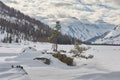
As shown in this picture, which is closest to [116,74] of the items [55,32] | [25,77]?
[25,77]

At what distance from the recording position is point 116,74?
20969 millimetres

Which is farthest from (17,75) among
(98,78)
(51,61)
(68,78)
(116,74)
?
(51,61)

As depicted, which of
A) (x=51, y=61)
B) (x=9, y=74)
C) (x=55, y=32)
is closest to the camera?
(x=9, y=74)

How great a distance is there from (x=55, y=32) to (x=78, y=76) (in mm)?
107811

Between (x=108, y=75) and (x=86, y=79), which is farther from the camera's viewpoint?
(x=108, y=75)

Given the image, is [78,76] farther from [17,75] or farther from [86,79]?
[17,75]

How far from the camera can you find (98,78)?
1838 cm

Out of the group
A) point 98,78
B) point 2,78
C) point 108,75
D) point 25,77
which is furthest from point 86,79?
point 2,78

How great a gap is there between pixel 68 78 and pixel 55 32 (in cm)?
10831

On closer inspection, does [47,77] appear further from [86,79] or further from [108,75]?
[108,75]

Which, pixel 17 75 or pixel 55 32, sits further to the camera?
pixel 55 32

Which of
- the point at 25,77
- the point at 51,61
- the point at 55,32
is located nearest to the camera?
the point at 25,77

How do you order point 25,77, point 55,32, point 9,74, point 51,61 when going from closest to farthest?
point 25,77
point 9,74
point 51,61
point 55,32

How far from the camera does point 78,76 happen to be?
18.9m
